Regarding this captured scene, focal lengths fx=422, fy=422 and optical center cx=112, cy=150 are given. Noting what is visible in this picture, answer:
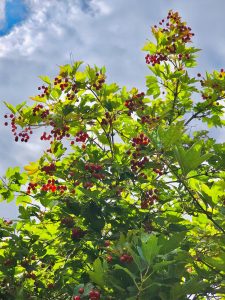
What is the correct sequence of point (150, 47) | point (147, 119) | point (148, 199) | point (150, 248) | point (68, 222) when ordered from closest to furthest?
1. point (150, 248)
2. point (68, 222)
3. point (148, 199)
4. point (147, 119)
5. point (150, 47)

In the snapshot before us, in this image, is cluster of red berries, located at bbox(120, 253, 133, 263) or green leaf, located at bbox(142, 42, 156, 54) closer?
cluster of red berries, located at bbox(120, 253, 133, 263)

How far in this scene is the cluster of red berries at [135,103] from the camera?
25.5 ft

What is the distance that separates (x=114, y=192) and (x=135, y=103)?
2.34 m

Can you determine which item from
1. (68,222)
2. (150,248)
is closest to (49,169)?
(68,222)

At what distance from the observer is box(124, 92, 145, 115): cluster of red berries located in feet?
25.5

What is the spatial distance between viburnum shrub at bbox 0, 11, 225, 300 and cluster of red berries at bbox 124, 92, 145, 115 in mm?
19

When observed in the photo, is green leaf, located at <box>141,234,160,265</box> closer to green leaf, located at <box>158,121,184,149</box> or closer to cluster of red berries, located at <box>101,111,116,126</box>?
green leaf, located at <box>158,121,184,149</box>

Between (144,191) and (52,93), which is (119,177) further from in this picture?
(52,93)

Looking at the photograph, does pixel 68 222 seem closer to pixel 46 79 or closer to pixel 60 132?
A: pixel 60 132

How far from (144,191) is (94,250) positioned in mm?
1755

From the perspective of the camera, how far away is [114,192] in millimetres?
6090

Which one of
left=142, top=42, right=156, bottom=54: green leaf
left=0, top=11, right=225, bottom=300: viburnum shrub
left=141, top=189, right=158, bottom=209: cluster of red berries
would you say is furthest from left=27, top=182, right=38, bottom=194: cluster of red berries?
left=142, top=42, right=156, bottom=54: green leaf

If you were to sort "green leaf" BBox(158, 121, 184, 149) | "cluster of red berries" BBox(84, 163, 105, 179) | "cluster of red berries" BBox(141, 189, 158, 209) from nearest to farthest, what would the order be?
"green leaf" BBox(158, 121, 184, 149), "cluster of red berries" BBox(84, 163, 105, 179), "cluster of red berries" BBox(141, 189, 158, 209)

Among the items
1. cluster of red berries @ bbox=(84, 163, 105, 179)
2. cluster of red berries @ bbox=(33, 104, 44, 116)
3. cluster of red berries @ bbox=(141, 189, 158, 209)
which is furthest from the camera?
cluster of red berries @ bbox=(33, 104, 44, 116)
